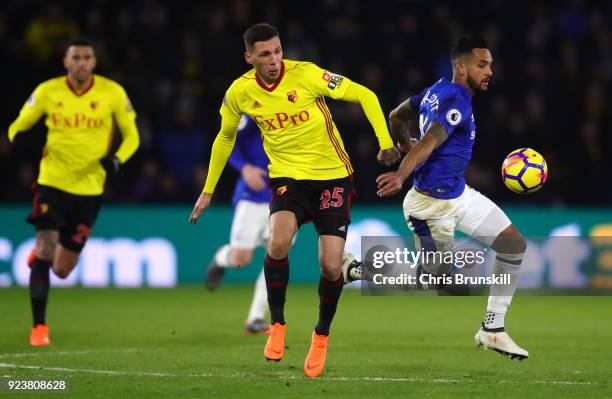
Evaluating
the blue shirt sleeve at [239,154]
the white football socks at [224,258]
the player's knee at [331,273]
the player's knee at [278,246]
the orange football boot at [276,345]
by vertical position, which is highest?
the blue shirt sleeve at [239,154]

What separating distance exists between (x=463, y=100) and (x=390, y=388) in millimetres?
2184

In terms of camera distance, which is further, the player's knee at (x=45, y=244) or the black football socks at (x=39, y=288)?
the player's knee at (x=45, y=244)

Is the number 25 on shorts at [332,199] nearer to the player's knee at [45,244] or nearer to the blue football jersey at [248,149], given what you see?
the blue football jersey at [248,149]

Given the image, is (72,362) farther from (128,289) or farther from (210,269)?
(128,289)

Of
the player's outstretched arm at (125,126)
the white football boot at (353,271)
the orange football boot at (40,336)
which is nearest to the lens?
the white football boot at (353,271)

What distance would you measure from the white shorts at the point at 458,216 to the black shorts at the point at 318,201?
0.77 meters

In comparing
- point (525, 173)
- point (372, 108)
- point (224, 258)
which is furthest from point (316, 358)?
point (224, 258)

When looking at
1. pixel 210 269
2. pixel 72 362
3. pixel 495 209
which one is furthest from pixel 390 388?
pixel 210 269

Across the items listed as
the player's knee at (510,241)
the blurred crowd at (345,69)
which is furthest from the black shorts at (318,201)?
the blurred crowd at (345,69)

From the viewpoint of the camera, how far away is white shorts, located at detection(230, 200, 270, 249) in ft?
36.3

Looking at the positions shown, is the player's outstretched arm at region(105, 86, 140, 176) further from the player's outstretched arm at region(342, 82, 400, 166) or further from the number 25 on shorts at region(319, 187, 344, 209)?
the player's outstretched arm at region(342, 82, 400, 166)

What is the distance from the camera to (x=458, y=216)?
335 inches

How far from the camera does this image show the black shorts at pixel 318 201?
788 centimetres

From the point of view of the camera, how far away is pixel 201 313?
1253cm
